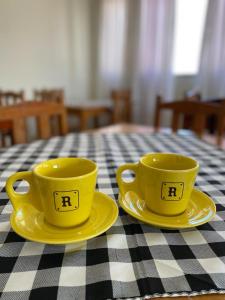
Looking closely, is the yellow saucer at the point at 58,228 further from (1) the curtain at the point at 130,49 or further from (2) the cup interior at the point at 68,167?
(1) the curtain at the point at 130,49

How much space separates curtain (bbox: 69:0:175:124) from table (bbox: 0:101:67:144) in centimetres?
185

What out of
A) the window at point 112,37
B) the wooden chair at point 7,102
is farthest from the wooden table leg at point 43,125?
the window at point 112,37

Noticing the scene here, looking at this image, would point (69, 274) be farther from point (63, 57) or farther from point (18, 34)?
point (63, 57)

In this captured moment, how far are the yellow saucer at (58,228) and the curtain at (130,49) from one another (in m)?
2.44

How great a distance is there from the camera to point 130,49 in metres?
2.83

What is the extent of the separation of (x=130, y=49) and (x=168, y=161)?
2.71 meters

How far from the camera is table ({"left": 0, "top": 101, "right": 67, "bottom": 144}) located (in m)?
0.88

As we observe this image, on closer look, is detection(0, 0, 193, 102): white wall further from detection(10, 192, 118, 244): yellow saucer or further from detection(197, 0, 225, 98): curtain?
detection(10, 192, 118, 244): yellow saucer

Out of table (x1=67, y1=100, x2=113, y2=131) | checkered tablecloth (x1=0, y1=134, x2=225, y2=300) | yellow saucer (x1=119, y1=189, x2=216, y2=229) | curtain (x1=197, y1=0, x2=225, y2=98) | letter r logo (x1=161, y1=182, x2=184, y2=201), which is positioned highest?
curtain (x1=197, y1=0, x2=225, y2=98)

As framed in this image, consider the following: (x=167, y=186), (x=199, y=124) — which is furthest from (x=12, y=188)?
(x=199, y=124)

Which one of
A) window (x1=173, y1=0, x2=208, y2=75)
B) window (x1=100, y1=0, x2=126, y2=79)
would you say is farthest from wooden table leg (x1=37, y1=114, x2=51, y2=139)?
window (x1=100, y1=0, x2=126, y2=79)

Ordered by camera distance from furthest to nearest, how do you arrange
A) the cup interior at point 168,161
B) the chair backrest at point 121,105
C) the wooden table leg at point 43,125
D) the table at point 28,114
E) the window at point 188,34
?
1. the chair backrest at point 121,105
2. the window at point 188,34
3. the wooden table leg at point 43,125
4. the table at point 28,114
5. the cup interior at point 168,161

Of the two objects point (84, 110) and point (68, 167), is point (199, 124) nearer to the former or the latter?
point (68, 167)

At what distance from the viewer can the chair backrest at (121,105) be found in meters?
2.62
